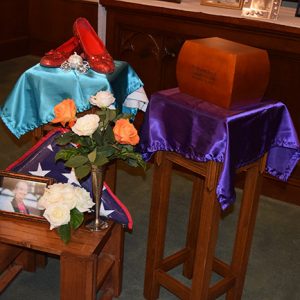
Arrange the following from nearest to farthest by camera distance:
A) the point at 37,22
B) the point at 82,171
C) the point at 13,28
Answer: the point at 82,171 → the point at 13,28 → the point at 37,22

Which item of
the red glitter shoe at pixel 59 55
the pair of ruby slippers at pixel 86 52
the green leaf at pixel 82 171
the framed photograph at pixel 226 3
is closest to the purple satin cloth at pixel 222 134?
the green leaf at pixel 82 171

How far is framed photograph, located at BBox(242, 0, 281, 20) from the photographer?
2.88m

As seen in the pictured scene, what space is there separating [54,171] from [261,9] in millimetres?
1618

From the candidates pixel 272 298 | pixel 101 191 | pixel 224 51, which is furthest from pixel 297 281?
pixel 224 51

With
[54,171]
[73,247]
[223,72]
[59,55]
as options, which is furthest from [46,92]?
[223,72]

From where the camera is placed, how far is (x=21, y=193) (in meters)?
1.93

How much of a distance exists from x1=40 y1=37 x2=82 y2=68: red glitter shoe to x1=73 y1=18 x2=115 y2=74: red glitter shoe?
0.08 m

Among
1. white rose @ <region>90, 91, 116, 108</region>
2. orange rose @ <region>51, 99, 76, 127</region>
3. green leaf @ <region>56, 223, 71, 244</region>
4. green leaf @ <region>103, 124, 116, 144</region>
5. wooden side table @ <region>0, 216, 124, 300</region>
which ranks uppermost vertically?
white rose @ <region>90, 91, 116, 108</region>

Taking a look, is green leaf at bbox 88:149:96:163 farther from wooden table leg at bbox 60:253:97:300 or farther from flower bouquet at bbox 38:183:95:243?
wooden table leg at bbox 60:253:97:300

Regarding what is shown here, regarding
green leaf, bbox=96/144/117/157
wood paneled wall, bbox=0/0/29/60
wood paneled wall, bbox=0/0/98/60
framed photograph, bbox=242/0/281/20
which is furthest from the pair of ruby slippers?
wood paneled wall, bbox=0/0/29/60

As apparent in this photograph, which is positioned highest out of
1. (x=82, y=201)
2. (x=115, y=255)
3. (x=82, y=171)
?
(x=82, y=171)

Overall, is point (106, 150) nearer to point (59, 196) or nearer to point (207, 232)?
point (59, 196)

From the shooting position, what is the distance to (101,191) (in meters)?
1.93

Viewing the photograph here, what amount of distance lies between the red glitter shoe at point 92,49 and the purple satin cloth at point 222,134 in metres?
0.35
